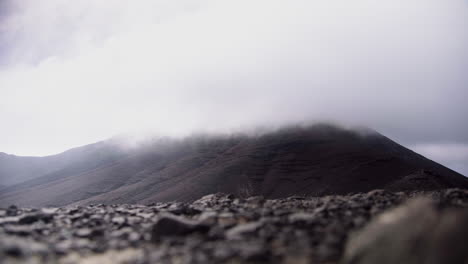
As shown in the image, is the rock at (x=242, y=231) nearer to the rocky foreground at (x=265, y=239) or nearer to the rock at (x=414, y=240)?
the rocky foreground at (x=265, y=239)

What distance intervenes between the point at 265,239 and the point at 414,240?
10.3ft

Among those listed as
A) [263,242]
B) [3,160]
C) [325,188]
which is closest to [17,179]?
[3,160]

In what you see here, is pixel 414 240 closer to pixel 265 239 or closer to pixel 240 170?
pixel 265 239

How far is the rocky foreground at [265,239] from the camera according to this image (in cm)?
582

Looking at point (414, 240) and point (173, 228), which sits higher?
point (173, 228)

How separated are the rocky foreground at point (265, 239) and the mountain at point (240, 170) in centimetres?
6551

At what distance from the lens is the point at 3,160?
198 m

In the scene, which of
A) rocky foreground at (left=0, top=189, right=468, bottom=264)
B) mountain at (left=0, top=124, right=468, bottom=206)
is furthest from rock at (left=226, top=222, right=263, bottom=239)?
mountain at (left=0, top=124, right=468, bottom=206)

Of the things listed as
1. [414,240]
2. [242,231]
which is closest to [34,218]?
[242,231]

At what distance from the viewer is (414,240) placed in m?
5.82

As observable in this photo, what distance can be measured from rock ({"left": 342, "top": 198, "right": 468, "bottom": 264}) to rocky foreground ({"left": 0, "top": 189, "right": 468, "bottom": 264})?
14mm

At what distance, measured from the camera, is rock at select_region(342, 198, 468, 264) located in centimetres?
554

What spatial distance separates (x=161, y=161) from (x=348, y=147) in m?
75.5

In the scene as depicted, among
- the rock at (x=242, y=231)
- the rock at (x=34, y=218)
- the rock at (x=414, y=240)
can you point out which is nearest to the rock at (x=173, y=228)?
the rock at (x=242, y=231)
